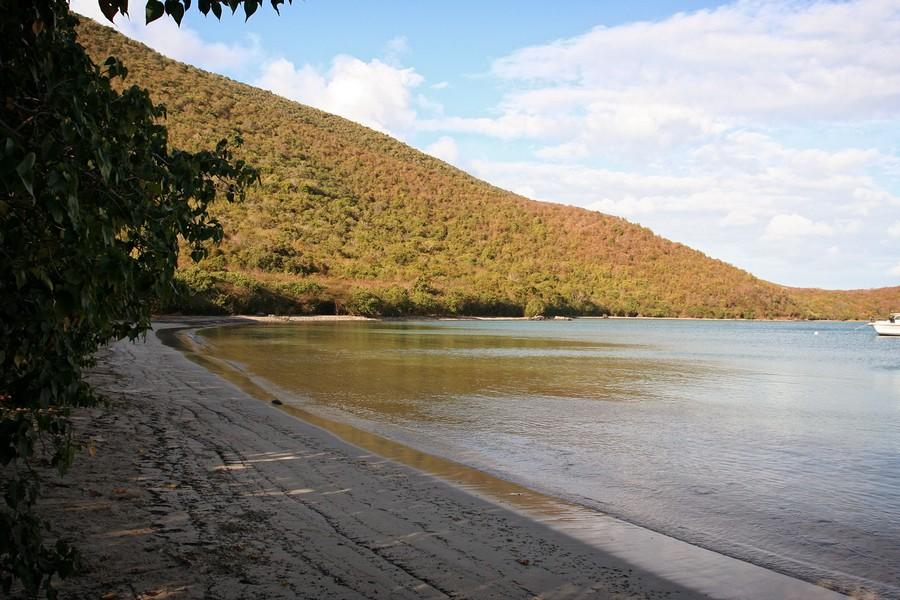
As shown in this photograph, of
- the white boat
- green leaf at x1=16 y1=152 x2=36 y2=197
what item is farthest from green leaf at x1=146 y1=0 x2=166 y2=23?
the white boat

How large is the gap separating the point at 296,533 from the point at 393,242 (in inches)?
3085

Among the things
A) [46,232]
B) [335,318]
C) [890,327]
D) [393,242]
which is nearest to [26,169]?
[46,232]

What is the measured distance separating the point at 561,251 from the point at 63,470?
348 feet

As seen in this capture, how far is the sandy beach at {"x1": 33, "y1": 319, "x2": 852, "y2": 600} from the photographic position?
409 centimetres

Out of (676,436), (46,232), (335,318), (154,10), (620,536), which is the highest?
(154,10)

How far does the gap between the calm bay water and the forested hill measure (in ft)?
118

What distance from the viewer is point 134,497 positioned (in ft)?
17.9

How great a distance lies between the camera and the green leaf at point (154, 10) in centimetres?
212

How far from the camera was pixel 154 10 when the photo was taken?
84.0 inches

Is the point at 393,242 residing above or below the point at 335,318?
above

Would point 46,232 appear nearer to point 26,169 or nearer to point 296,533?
point 26,169

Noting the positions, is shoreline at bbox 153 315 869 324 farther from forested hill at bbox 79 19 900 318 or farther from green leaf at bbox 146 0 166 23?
green leaf at bbox 146 0 166 23

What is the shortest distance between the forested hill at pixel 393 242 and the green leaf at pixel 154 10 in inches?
1996

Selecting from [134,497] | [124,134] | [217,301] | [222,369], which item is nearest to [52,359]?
[124,134]
